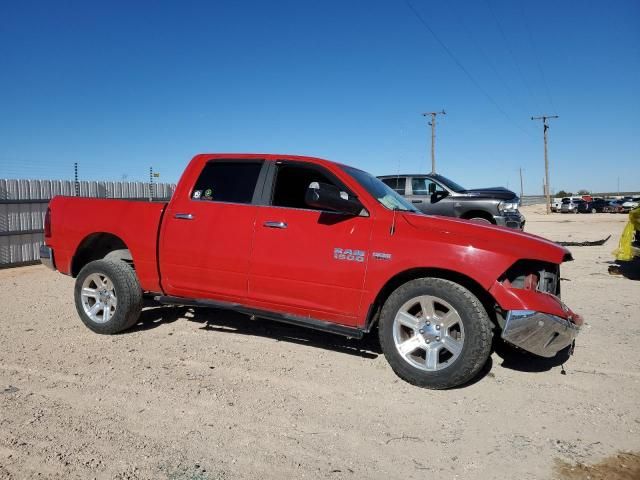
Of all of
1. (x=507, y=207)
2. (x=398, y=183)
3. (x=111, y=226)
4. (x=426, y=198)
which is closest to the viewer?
(x=111, y=226)

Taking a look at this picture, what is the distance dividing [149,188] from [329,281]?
40.4 feet

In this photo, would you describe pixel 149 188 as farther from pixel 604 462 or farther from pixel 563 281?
pixel 604 462

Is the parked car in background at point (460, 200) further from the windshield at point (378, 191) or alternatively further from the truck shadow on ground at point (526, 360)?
the truck shadow on ground at point (526, 360)

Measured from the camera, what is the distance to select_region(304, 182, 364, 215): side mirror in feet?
13.2

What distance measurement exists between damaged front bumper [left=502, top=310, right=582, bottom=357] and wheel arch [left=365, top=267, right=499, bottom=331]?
29 centimetres

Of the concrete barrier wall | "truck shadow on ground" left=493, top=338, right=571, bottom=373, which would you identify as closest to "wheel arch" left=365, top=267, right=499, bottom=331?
"truck shadow on ground" left=493, top=338, right=571, bottom=373

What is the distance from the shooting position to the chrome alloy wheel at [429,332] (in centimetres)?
383

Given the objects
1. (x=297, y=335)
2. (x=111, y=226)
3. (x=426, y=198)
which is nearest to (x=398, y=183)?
(x=426, y=198)

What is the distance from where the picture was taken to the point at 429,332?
3904mm

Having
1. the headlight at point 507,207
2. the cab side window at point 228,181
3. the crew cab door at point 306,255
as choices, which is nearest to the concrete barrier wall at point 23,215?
the cab side window at point 228,181

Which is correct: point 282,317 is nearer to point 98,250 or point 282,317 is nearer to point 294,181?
point 294,181

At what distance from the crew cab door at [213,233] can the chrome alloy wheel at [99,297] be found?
0.67 metres

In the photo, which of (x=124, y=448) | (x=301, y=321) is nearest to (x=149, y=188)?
(x=301, y=321)

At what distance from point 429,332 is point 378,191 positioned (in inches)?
57.3
